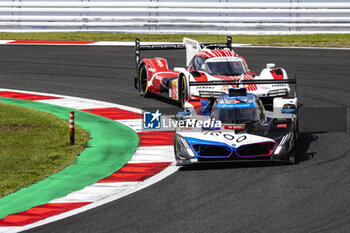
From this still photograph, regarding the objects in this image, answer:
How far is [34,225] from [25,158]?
147 inches

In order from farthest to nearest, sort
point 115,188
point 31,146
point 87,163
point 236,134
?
point 31,146 → point 87,163 → point 236,134 → point 115,188

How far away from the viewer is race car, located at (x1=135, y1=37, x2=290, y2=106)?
16.2m

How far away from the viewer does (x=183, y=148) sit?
466 inches

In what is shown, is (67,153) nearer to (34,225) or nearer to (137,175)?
(137,175)

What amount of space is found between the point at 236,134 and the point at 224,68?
5.85 meters

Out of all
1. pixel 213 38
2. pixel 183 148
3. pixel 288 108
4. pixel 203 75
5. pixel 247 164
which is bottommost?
pixel 247 164

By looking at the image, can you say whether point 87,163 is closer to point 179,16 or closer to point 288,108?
point 288,108

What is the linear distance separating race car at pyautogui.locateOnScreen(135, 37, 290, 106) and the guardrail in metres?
9.41

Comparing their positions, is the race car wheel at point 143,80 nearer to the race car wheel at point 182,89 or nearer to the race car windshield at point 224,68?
the race car wheel at point 182,89

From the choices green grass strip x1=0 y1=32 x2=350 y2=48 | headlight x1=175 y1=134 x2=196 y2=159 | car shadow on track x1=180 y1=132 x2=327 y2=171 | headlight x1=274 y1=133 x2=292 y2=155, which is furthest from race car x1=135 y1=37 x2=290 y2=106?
green grass strip x1=0 y1=32 x2=350 y2=48

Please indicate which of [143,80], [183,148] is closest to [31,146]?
[183,148]

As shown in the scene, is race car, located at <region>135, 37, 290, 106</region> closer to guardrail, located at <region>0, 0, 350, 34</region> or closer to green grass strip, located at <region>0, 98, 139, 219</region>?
green grass strip, located at <region>0, 98, 139, 219</region>

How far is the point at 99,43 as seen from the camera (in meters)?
29.4

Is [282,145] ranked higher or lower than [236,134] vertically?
lower
